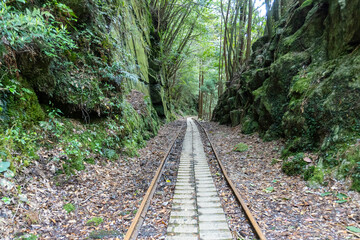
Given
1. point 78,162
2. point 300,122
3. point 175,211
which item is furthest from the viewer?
point 300,122

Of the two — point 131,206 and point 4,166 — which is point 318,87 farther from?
point 4,166

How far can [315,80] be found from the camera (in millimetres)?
6406

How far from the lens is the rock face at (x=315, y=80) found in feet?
16.9

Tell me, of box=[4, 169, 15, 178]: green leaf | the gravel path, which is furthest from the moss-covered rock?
box=[4, 169, 15, 178]: green leaf

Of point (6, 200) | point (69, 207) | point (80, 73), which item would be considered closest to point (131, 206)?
point (69, 207)

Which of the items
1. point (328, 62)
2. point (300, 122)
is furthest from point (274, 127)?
point (328, 62)

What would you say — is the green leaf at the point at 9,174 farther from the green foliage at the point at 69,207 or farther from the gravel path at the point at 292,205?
the gravel path at the point at 292,205

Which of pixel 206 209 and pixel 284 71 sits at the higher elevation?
pixel 284 71

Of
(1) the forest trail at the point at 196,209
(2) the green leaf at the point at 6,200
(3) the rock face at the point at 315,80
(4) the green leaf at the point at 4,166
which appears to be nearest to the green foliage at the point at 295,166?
(3) the rock face at the point at 315,80

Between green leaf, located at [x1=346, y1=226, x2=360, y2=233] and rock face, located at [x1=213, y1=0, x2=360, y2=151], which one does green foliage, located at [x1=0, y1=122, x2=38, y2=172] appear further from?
rock face, located at [x1=213, y1=0, x2=360, y2=151]

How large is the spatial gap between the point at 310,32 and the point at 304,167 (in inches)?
234

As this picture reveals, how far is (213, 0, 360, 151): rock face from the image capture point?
5.15 metres

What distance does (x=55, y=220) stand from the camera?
11.0 ft

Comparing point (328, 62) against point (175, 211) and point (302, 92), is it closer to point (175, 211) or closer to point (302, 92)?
point (302, 92)
